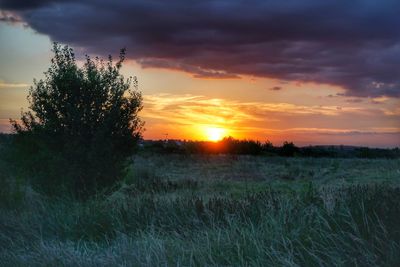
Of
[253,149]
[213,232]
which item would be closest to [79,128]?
[213,232]

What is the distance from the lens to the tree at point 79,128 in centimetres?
1466

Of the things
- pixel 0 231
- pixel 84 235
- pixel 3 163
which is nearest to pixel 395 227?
pixel 84 235

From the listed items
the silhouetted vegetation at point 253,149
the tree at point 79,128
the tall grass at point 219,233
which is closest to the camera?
the tall grass at point 219,233

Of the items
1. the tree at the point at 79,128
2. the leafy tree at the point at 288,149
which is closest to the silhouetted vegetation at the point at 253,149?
the leafy tree at the point at 288,149

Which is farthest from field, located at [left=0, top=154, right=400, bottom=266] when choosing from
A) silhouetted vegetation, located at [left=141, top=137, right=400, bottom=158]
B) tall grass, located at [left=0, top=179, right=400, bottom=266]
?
silhouetted vegetation, located at [left=141, top=137, right=400, bottom=158]

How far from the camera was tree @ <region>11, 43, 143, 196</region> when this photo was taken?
14.7 m

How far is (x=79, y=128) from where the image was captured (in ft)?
48.5

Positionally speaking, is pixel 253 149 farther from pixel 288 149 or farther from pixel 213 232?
pixel 213 232

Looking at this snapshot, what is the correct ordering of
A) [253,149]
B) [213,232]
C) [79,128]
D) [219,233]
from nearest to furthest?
1. [219,233]
2. [213,232]
3. [79,128]
4. [253,149]

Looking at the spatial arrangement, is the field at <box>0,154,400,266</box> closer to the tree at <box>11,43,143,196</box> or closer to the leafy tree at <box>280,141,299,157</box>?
the tree at <box>11,43,143,196</box>

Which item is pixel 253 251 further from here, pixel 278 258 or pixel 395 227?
pixel 395 227

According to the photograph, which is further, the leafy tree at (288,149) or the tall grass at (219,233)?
the leafy tree at (288,149)

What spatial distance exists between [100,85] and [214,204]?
581cm

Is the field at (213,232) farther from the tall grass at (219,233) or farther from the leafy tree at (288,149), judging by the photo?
the leafy tree at (288,149)
